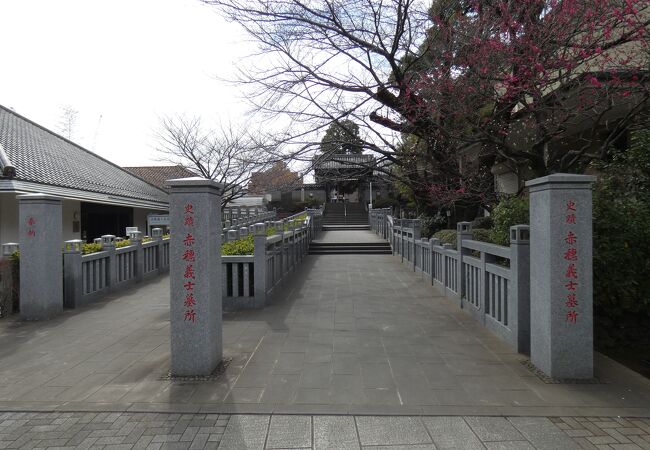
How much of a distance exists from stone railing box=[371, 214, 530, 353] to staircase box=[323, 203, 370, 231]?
18213 millimetres

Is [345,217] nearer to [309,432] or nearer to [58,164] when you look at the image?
[58,164]

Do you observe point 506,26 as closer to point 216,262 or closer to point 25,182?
point 216,262

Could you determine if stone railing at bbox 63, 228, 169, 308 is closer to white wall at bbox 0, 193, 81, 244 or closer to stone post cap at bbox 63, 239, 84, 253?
stone post cap at bbox 63, 239, 84, 253

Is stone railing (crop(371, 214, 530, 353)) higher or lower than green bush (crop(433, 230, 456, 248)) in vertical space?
lower

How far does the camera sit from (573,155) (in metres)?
7.75

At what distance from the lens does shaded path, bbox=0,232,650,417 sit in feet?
12.2

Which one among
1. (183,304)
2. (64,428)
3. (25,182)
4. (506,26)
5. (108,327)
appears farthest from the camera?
(25,182)

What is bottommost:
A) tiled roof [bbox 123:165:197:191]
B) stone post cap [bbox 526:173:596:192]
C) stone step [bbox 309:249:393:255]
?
stone step [bbox 309:249:393:255]

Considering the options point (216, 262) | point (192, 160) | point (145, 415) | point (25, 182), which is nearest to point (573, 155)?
point (216, 262)

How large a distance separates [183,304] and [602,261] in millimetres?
4972

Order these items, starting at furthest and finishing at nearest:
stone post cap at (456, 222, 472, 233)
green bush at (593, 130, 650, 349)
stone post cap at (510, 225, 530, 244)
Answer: stone post cap at (456, 222, 472, 233)
green bush at (593, 130, 650, 349)
stone post cap at (510, 225, 530, 244)

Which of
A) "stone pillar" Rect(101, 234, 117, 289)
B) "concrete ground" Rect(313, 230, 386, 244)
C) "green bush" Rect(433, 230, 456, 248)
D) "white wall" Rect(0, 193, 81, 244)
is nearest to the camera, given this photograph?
"stone pillar" Rect(101, 234, 117, 289)

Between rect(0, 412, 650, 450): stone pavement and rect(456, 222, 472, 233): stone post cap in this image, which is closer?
rect(0, 412, 650, 450): stone pavement

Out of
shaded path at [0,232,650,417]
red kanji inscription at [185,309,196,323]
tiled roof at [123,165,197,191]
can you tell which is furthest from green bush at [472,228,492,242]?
tiled roof at [123,165,197,191]
